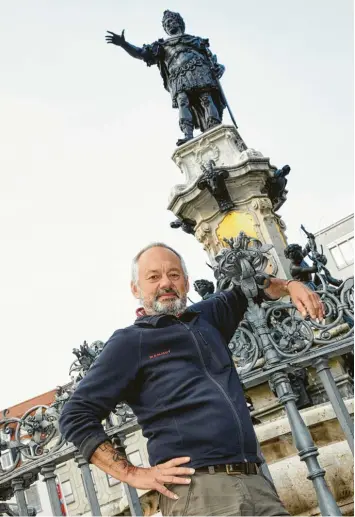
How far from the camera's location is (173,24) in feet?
28.0

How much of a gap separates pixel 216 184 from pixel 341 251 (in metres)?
26.5

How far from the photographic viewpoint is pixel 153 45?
812 cm

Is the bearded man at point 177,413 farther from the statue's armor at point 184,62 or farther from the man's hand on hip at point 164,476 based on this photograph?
the statue's armor at point 184,62

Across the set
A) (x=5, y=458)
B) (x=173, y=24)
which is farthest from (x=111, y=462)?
(x=5, y=458)

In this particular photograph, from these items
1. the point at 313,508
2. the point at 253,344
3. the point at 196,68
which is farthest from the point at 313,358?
the point at 196,68

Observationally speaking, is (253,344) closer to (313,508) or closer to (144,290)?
(144,290)

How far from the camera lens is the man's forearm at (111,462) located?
192 centimetres

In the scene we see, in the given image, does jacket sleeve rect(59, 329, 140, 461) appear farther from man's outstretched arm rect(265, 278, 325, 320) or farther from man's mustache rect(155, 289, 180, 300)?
man's outstretched arm rect(265, 278, 325, 320)

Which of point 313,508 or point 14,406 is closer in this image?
point 313,508

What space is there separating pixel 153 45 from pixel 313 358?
6.60m

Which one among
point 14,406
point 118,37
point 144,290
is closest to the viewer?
point 144,290

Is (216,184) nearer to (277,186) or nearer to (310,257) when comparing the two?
(277,186)

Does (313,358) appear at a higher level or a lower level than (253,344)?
lower

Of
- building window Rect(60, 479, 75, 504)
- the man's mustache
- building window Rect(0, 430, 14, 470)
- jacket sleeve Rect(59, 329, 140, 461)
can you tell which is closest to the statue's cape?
building window Rect(0, 430, 14, 470)
